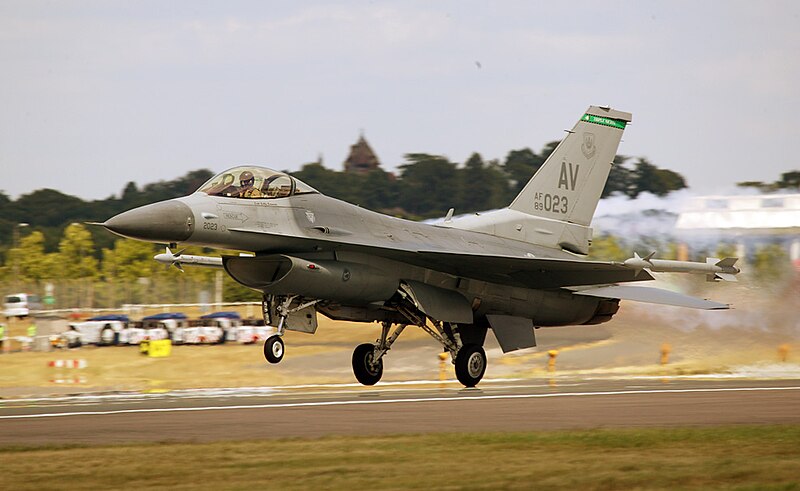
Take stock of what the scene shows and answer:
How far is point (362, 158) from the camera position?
12562 centimetres

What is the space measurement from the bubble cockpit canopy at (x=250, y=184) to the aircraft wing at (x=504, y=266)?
69 centimetres

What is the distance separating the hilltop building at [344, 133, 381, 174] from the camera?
125 meters

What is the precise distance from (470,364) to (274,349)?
15.7 feet

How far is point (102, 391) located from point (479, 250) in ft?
31.8

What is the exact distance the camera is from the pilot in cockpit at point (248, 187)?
18.2 metres

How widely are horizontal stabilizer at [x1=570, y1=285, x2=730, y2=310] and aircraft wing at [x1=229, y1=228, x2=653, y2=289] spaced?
7.8 inches

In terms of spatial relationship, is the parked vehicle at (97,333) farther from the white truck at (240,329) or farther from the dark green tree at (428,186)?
the dark green tree at (428,186)

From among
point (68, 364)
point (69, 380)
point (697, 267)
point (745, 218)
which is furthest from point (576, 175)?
point (68, 364)

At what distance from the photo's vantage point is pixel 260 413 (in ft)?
53.0

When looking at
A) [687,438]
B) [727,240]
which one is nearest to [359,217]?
[687,438]

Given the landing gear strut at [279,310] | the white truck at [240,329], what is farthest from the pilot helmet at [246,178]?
the white truck at [240,329]

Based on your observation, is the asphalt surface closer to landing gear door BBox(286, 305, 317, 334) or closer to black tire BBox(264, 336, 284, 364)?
black tire BBox(264, 336, 284, 364)

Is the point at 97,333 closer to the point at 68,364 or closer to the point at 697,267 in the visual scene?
the point at 68,364

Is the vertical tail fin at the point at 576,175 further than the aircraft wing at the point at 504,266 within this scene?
Yes
